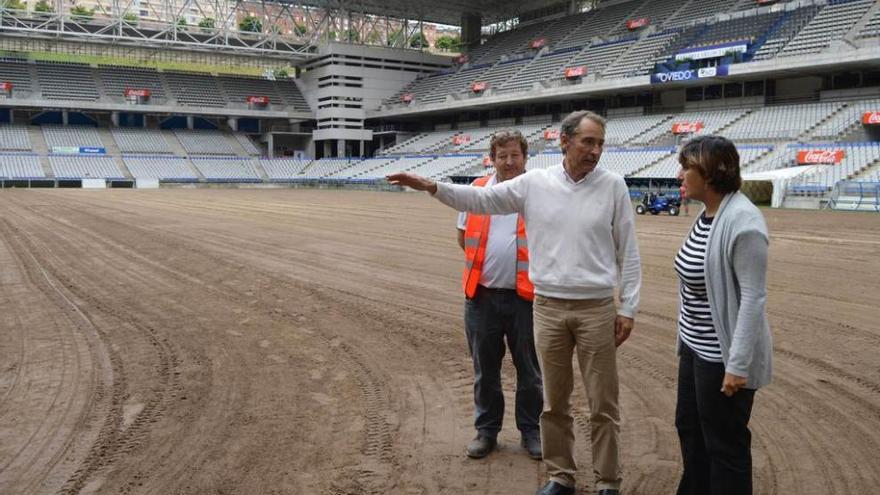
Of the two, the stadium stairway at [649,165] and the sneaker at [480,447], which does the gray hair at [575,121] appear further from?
the stadium stairway at [649,165]

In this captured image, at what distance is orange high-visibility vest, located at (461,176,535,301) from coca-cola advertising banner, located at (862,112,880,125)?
36716mm

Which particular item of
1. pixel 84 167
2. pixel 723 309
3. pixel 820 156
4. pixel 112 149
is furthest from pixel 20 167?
pixel 723 309

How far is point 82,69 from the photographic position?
225ft

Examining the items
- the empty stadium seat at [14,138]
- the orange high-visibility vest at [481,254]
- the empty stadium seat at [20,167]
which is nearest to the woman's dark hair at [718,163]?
the orange high-visibility vest at [481,254]

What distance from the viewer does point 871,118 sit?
34281 mm

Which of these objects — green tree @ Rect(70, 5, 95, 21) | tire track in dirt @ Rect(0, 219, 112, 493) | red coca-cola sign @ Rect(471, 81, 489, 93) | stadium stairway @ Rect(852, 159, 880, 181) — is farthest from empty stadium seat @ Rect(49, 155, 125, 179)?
stadium stairway @ Rect(852, 159, 880, 181)

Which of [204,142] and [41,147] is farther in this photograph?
[204,142]

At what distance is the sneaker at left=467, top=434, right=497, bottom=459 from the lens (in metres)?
4.52

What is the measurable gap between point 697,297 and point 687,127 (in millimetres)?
43217

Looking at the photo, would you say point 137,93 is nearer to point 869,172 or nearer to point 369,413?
point 869,172

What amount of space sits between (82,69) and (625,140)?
5312 cm

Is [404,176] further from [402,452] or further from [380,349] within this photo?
[380,349]

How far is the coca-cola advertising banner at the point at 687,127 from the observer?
42906 millimetres

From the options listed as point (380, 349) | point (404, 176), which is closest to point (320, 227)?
point (380, 349)
